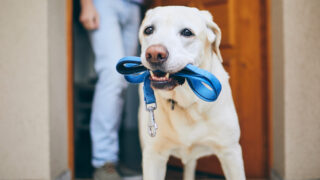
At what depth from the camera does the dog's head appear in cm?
105

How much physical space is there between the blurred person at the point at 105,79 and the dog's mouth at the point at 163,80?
3.25ft

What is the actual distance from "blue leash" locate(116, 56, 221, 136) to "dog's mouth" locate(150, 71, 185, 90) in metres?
0.03

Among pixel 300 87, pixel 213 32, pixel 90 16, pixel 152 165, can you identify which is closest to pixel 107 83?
pixel 90 16

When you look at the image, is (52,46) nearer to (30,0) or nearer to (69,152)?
(30,0)

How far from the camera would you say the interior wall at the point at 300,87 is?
1869 millimetres

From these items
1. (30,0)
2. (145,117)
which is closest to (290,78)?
(145,117)

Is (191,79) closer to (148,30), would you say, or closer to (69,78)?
(148,30)

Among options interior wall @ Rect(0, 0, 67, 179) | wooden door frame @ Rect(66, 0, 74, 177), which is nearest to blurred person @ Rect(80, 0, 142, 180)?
wooden door frame @ Rect(66, 0, 74, 177)

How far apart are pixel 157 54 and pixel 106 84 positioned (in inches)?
44.4

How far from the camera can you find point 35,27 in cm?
183

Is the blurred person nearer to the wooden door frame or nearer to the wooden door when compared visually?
the wooden door frame

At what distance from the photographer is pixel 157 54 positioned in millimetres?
1021

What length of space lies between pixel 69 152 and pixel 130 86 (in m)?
1.60

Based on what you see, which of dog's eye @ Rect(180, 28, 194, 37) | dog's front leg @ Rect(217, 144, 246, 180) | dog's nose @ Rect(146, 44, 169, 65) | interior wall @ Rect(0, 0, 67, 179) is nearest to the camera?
dog's nose @ Rect(146, 44, 169, 65)
